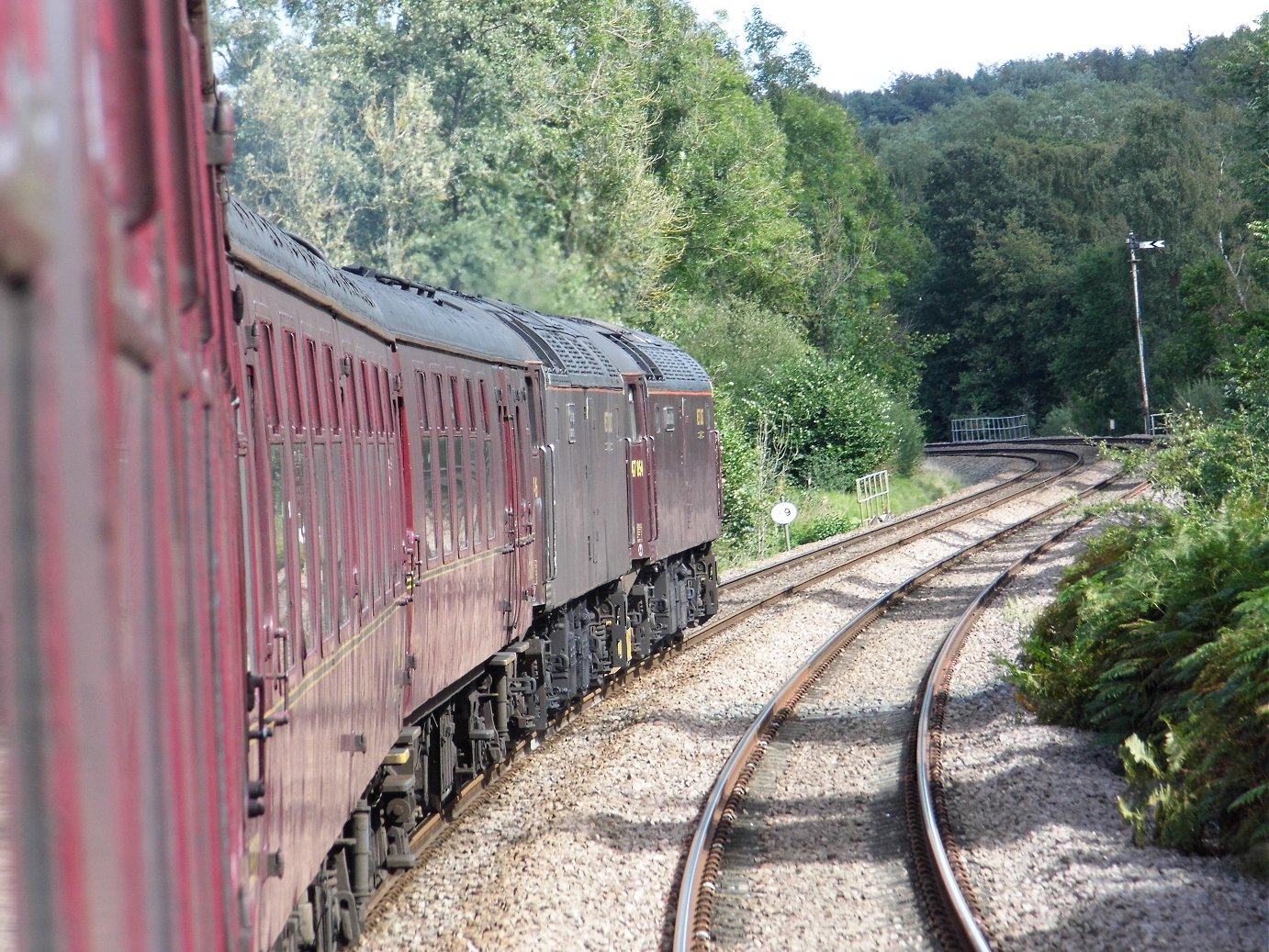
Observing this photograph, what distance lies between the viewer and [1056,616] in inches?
548

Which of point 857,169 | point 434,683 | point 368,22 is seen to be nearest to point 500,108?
point 368,22

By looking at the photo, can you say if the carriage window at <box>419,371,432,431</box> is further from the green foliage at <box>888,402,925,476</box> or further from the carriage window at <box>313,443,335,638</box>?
the green foliage at <box>888,402,925,476</box>

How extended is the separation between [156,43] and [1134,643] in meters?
10.5

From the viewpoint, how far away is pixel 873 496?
117 feet

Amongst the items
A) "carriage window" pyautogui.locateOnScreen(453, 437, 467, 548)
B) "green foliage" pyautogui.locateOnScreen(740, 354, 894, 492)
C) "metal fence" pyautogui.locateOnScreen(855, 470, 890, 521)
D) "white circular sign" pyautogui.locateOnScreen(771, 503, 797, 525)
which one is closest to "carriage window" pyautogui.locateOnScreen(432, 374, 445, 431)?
"carriage window" pyautogui.locateOnScreen(453, 437, 467, 548)

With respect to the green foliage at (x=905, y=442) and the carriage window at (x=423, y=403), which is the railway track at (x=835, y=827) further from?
the green foliage at (x=905, y=442)

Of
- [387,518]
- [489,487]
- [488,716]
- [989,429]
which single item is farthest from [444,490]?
[989,429]

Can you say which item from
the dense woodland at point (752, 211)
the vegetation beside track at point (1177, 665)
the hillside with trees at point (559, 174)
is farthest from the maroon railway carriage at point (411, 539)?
the dense woodland at point (752, 211)

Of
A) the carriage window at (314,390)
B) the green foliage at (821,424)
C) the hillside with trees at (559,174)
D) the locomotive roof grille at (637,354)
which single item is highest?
the hillside with trees at (559,174)

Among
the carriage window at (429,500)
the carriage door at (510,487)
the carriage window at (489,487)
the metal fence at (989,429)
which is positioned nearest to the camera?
the carriage window at (429,500)

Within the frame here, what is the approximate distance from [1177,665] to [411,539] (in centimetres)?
503

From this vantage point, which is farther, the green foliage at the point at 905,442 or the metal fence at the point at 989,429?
the metal fence at the point at 989,429

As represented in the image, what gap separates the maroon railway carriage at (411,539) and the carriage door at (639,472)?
0.13ft

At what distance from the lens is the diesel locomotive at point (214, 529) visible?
3.27 ft
